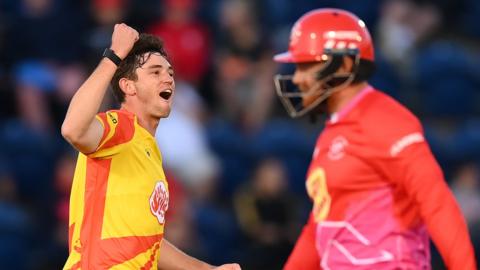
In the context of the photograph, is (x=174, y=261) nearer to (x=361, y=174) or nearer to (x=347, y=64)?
(x=361, y=174)

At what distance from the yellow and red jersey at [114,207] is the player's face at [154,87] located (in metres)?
0.17

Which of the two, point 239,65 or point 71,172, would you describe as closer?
point 71,172

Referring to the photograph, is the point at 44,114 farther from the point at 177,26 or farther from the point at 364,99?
the point at 364,99

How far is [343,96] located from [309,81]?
0.17m

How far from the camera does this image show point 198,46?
10.7m

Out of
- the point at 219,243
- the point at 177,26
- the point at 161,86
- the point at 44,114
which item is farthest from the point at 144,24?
the point at 161,86

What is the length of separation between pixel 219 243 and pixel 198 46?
6.71ft

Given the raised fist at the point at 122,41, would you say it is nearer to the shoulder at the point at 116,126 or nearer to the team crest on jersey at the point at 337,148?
the shoulder at the point at 116,126

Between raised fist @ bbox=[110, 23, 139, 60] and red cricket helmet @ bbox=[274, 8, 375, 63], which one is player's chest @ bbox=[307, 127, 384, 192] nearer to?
red cricket helmet @ bbox=[274, 8, 375, 63]

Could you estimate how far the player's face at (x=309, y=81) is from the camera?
5.53 meters

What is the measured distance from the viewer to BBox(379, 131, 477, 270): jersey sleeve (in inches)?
197

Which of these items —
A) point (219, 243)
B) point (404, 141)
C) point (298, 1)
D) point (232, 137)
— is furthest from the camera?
point (298, 1)

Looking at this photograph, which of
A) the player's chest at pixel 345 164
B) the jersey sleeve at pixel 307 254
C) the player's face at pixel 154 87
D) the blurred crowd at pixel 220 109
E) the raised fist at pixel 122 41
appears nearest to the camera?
the raised fist at pixel 122 41

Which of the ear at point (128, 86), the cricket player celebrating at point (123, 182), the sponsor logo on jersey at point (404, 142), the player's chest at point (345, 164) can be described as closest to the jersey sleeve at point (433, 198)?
the sponsor logo on jersey at point (404, 142)
